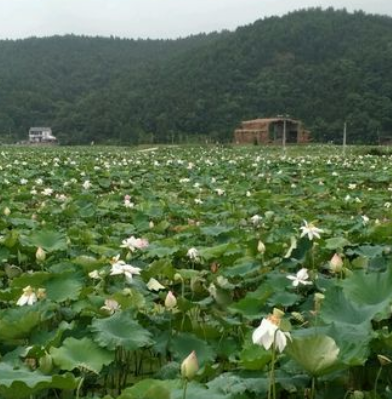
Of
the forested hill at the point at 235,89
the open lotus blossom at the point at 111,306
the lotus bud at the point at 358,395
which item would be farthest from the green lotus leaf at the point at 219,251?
the forested hill at the point at 235,89

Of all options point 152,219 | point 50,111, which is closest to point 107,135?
point 50,111

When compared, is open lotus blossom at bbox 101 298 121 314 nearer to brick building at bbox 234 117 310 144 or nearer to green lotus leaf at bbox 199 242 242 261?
green lotus leaf at bbox 199 242 242 261

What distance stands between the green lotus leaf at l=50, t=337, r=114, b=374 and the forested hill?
51.0 meters

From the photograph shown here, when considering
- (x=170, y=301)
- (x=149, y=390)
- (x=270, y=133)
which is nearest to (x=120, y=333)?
(x=170, y=301)

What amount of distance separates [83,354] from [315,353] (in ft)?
2.33

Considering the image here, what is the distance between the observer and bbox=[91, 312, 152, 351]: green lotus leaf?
1967 millimetres

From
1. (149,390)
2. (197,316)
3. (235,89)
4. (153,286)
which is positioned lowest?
(197,316)

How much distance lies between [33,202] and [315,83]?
192ft

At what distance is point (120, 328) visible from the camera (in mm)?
2080

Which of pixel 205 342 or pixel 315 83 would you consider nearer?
pixel 205 342

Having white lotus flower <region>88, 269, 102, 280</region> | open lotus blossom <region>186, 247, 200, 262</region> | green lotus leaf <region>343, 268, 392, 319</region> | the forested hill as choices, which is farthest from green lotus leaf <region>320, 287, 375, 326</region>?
the forested hill

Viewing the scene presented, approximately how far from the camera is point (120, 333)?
2.06 metres

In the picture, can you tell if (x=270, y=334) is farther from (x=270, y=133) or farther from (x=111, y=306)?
(x=270, y=133)

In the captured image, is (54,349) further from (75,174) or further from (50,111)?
(50,111)
